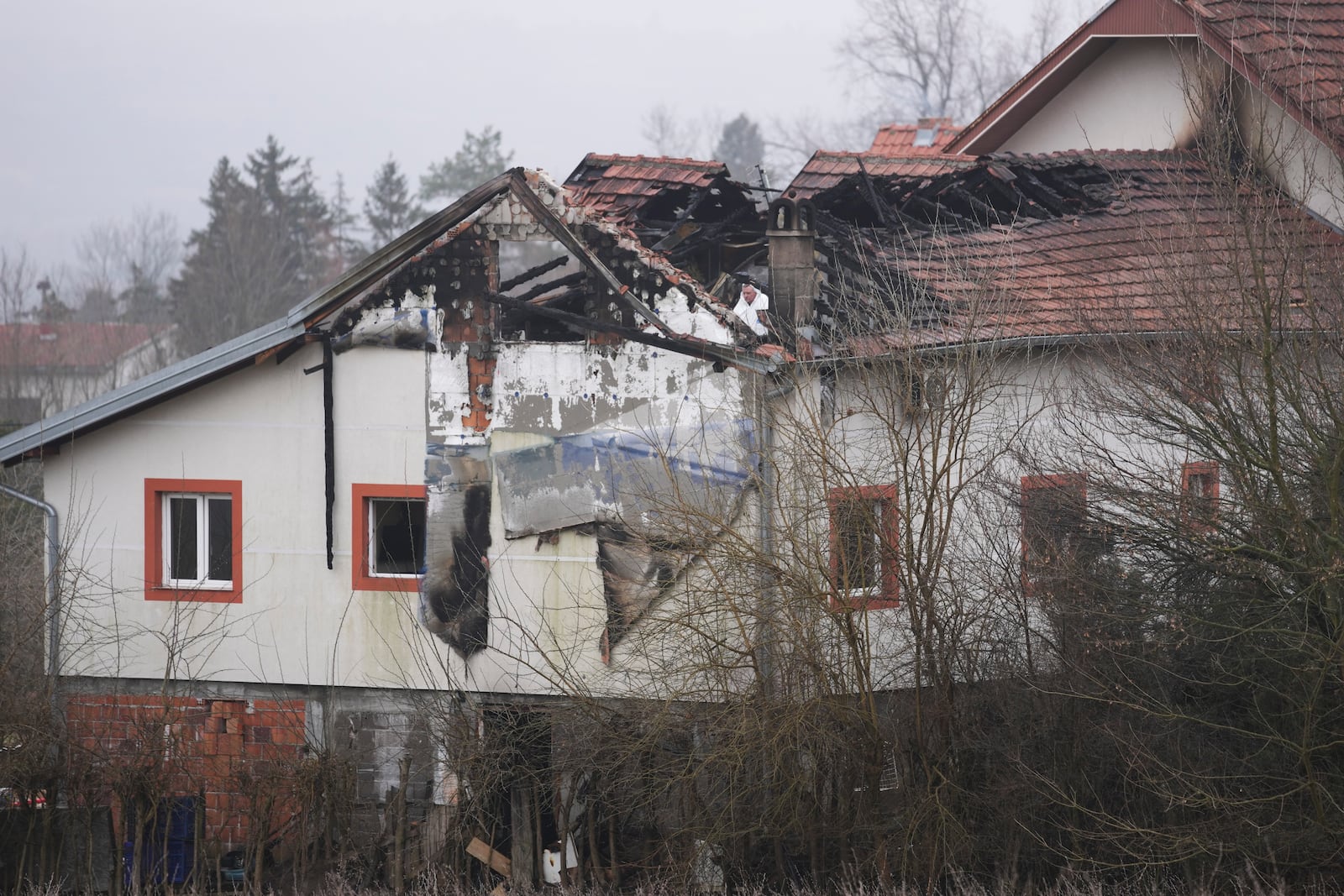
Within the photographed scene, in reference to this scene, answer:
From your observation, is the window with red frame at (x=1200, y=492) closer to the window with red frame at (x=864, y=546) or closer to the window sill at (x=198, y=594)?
the window with red frame at (x=864, y=546)

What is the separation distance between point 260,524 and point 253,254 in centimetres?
4133

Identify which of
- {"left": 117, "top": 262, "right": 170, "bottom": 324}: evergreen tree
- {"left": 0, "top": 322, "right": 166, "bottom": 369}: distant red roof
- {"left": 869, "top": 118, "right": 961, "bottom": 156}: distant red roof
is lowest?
{"left": 869, "top": 118, "right": 961, "bottom": 156}: distant red roof

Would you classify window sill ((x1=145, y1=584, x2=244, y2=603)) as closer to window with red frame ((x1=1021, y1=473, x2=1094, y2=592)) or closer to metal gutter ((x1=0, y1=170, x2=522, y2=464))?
metal gutter ((x1=0, y1=170, x2=522, y2=464))

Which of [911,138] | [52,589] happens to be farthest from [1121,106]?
[52,589]

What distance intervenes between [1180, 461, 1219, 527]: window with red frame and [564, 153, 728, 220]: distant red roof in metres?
5.93

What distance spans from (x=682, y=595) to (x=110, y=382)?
138 feet

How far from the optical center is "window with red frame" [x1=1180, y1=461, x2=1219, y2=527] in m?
9.60

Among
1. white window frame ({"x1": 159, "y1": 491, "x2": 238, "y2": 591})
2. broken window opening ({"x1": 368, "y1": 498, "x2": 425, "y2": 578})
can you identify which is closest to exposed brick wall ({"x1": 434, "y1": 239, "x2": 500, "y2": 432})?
broken window opening ({"x1": 368, "y1": 498, "x2": 425, "y2": 578})

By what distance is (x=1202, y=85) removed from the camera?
9680mm

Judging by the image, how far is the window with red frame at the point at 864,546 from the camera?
10211mm

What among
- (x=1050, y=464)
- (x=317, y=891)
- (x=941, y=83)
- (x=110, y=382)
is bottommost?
(x=317, y=891)

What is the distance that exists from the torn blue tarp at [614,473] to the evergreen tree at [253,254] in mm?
37029

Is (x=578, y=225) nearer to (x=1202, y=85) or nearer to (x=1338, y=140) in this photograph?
(x=1202, y=85)

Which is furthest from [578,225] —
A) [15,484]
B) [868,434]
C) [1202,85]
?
[15,484]
